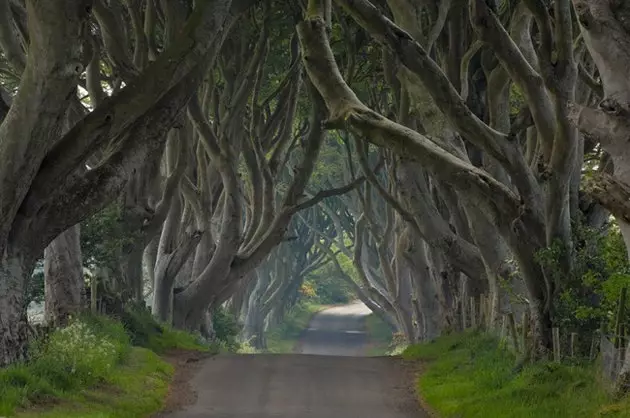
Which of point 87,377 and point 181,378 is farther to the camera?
point 181,378

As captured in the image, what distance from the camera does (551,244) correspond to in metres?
12.5

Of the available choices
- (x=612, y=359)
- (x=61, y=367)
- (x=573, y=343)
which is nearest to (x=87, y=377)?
(x=61, y=367)

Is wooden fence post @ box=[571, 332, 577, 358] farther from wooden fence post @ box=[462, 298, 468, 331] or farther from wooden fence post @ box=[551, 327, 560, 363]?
wooden fence post @ box=[462, 298, 468, 331]

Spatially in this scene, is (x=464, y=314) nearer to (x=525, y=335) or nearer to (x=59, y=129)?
(x=525, y=335)

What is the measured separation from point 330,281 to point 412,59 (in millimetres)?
63924

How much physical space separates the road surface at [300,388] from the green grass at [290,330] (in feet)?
83.8

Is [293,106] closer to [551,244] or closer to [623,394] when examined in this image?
[551,244]

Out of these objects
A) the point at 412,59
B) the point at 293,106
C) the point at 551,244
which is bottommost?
the point at 551,244

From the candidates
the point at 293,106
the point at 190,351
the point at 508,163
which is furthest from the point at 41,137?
the point at 293,106

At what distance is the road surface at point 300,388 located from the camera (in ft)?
40.7

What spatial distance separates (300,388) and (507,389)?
3815 millimetres

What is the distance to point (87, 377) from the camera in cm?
1227

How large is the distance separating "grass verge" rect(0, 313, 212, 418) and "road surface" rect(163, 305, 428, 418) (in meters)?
0.73

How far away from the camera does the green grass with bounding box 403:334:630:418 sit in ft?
33.1
